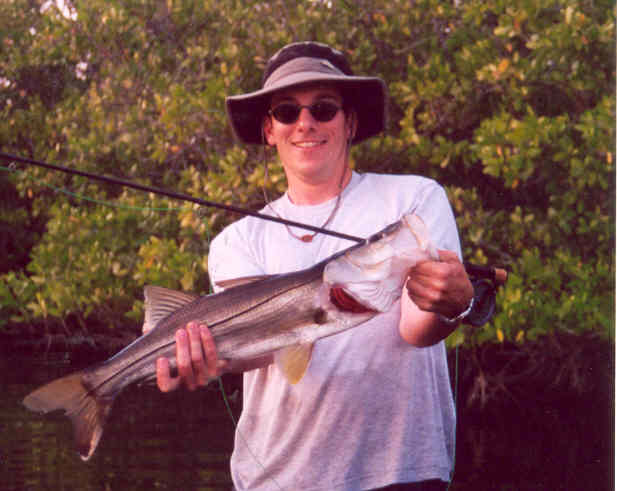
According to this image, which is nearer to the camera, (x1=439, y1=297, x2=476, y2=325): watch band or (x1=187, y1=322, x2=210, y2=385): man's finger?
(x1=439, y1=297, x2=476, y2=325): watch band

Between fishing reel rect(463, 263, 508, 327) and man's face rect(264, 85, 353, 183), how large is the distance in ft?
2.17

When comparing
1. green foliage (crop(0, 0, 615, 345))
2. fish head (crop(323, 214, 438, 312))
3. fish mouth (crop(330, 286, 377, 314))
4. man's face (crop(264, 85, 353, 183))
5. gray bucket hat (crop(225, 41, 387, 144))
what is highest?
green foliage (crop(0, 0, 615, 345))

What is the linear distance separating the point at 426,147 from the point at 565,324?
238cm

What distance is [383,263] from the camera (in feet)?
8.61

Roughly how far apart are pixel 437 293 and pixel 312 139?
949mm

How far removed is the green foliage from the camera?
8.55m

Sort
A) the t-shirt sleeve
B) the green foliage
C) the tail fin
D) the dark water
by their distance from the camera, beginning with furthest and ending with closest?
the dark water → the green foliage → the tail fin → the t-shirt sleeve

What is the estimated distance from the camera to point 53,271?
38.3 feet

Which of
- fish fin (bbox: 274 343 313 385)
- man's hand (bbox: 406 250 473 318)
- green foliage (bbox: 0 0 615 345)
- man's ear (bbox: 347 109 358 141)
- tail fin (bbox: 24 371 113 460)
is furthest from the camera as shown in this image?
green foliage (bbox: 0 0 615 345)

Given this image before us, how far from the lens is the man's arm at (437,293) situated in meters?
2.54

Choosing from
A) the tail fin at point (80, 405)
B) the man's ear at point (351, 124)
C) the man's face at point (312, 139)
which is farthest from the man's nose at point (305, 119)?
the tail fin at point (80, 405)

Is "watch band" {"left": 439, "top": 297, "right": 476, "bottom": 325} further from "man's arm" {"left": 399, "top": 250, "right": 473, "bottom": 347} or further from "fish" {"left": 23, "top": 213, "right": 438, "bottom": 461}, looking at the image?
"fish" {"left": 23, "top": 213, "right": 438, "bottom": 461}

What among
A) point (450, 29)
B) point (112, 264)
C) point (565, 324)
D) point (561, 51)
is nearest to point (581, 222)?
point (565, 324)

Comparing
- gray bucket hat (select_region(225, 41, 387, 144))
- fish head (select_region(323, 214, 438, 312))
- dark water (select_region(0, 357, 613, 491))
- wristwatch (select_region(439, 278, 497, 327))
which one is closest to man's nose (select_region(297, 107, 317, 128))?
gray bucket hat (select_region(225, 41, 387, 144))
